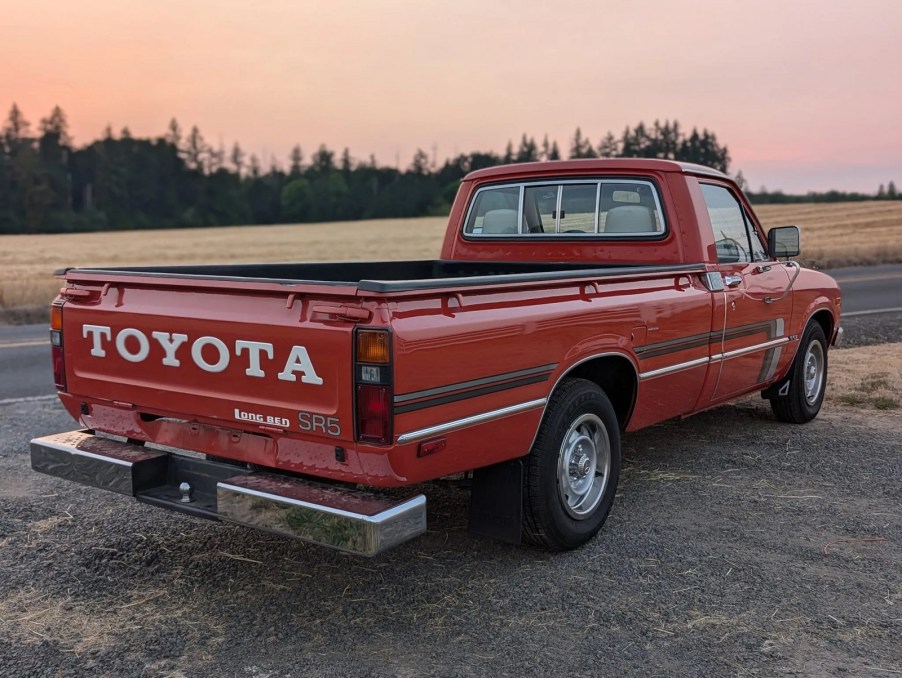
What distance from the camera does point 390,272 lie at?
6324 millimetres

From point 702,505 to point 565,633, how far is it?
6.06 ft

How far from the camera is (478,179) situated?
6.30m

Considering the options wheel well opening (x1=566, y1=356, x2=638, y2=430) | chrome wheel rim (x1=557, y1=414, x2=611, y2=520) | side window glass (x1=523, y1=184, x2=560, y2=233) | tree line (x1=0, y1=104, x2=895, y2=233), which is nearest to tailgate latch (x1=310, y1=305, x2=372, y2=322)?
chrome wheel rim (x1=557, y1=414, x2=611, y2=520)

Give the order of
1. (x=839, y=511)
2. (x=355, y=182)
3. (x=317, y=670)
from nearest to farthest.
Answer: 1. (x=317, y=670)
2. (x=839, y=511)
3. (x=355, y=182)

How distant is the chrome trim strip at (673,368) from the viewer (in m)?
4.67

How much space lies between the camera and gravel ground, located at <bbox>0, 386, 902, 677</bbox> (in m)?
3.23

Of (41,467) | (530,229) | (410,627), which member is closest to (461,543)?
(410,627)

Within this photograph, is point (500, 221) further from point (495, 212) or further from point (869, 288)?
point (869, 288)

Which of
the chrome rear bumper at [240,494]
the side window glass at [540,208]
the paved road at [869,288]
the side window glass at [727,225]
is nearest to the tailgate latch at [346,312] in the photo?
the chrome rear bumper at [240,494]

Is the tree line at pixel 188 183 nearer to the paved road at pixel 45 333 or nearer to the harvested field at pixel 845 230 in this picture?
the harvested field at pixel 845 230

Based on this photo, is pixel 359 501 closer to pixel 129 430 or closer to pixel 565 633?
pixel 565 633

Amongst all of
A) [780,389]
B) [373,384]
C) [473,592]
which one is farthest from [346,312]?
[780,389]

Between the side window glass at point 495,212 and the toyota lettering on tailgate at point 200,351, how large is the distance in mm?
3027

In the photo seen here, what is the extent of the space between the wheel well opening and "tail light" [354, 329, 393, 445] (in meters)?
1.55
